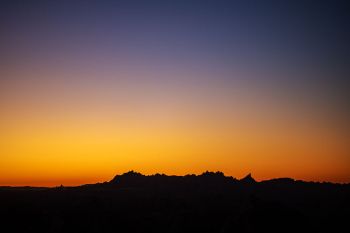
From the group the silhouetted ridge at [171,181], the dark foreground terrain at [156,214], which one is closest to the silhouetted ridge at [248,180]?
the silhouetted ridge at [171,181]

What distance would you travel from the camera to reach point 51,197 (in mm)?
97375

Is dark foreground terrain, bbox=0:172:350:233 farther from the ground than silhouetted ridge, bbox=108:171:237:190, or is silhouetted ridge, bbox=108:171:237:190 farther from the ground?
silhouetted ridge, bbox=108:171:237:190

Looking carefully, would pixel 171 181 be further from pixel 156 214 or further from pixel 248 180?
A: pixel 156 214

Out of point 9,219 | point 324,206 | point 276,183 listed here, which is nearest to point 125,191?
point 9,219

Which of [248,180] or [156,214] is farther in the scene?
[248,180]

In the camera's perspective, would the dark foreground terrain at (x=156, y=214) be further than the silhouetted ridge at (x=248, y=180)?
No

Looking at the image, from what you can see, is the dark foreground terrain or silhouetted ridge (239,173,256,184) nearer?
the dark foreground terrain

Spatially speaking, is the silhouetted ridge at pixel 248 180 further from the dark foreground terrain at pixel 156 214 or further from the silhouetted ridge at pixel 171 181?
the dark foreground terrain at pixel 156 214

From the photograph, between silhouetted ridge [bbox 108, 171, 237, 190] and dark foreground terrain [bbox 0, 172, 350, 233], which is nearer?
dark foreground terrain [bbox 0, 172, 350, 233]

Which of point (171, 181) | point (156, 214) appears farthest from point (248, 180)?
point (156, 214)

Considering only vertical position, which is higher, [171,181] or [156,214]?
[171,181]

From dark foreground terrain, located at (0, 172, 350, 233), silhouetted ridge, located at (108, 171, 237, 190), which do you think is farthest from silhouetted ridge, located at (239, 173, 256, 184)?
dark foreground terrain, located at (0, 172, 350, 233)

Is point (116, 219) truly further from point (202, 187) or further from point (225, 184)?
point (225, 184)

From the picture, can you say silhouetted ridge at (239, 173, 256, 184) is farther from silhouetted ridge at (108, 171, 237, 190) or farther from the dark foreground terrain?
the dark foreground terrain
